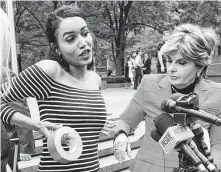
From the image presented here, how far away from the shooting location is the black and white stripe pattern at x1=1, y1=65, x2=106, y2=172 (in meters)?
2.27

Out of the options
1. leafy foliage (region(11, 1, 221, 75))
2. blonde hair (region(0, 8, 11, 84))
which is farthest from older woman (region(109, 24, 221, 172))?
leafy foliage (region(11, 1, 221, 75))

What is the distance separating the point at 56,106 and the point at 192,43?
0.88m

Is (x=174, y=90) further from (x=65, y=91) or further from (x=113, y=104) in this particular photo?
(x=113, y=104)

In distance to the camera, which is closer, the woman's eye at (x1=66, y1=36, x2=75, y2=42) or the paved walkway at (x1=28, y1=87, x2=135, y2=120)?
the woman's eye at (x1=66, y1=36, x2=75, y2=42)

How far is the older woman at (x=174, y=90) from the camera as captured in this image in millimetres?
2199

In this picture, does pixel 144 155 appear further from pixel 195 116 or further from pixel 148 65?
pixel 148 65

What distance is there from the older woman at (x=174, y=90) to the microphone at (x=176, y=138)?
64 centimetres

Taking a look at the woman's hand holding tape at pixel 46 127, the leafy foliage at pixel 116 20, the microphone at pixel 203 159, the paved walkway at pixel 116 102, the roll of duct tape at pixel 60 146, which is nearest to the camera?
the microphone at pixel 203 159

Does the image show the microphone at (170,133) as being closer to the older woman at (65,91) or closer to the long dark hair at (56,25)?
the older woman at (65,91)

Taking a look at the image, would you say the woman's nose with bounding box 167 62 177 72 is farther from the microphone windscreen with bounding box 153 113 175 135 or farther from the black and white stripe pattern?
the microphone windscreen with bounding box 153 113 175 135

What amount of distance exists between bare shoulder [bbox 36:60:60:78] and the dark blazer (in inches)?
20.2

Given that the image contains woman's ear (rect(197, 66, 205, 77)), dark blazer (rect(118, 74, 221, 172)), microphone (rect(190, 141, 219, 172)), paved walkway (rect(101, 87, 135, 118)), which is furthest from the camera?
paved walkway (rect(101, 87, 135, 118))

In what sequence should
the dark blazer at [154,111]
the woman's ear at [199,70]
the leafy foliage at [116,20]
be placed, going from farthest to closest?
the leafy foliage at [116,20] < the woman's ear at [199,70] < the dark blazer at [154,111]

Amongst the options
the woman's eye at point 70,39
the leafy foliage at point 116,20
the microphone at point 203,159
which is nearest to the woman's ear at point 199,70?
the woman's eye at point 70,39
